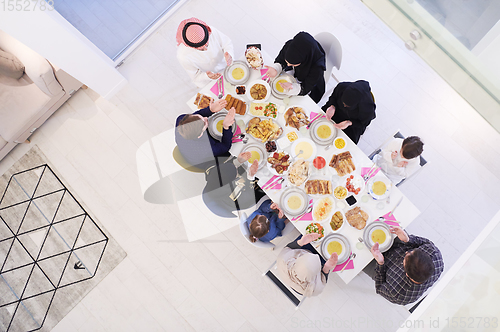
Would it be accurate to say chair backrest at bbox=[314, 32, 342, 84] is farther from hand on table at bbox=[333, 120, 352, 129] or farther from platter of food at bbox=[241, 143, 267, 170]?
platter of food at bbox=[241, 143, 267, 170]

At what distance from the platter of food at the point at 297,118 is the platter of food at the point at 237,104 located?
0.41 metres

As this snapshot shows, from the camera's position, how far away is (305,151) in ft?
8.87

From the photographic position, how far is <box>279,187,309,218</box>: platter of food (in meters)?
2.63

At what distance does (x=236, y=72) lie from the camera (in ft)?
9.28

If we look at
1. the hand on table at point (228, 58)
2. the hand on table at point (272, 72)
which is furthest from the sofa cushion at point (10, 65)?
the hand on table at point (272, 72)

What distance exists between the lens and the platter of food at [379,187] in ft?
8.47

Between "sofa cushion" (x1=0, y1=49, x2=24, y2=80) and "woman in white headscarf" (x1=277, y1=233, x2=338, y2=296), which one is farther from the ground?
"woman in white headscarf" (x1=277, y1=233, x2=338, y2=296)

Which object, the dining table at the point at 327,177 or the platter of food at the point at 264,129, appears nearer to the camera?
the dining table at the point at 327,177

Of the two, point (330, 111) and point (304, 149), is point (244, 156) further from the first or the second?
point (330, 111)

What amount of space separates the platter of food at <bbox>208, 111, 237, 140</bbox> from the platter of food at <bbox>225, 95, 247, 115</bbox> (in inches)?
4.1

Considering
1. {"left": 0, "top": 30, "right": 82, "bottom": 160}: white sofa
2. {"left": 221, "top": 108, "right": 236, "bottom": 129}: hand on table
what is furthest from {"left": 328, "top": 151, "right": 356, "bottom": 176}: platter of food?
{"left": 0, "top": 30, "right": 82, "bottom": 160}: white sofa

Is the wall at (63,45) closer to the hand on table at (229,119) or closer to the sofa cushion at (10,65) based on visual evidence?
the sofa cushion at (10,65)

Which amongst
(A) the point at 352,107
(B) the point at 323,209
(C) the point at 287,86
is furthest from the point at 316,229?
(C) the point at 287,86

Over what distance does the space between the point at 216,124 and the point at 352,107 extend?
1.24 meters
